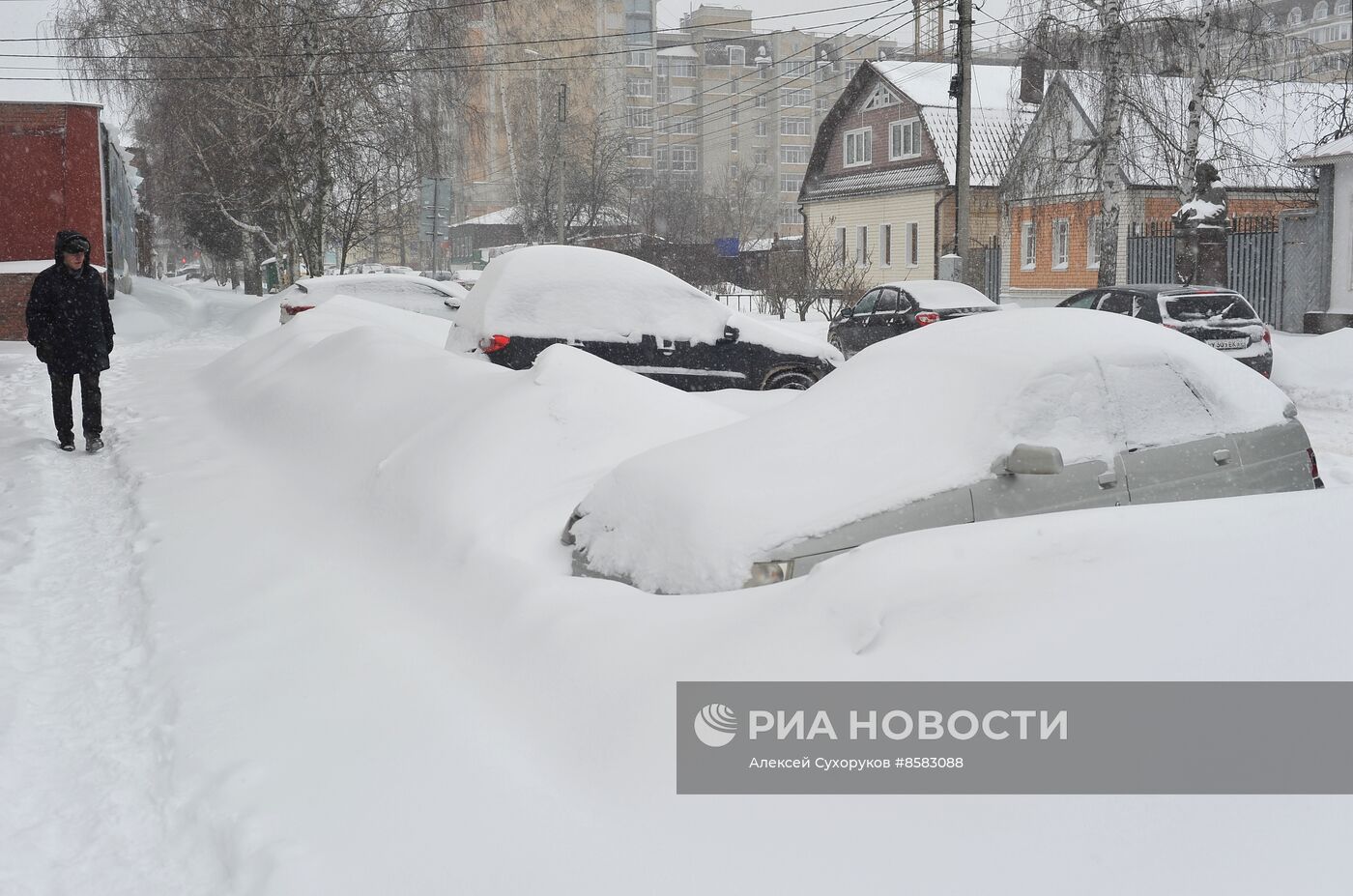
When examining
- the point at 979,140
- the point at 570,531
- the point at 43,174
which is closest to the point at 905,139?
the point at 979,140

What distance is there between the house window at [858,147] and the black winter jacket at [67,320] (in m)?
38.4

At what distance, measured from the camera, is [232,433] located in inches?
416

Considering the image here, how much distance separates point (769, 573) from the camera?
14.8ft

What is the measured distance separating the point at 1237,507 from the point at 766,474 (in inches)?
75.7

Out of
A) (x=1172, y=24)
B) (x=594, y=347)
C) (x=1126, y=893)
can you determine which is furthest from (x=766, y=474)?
(x=1172, y=24)

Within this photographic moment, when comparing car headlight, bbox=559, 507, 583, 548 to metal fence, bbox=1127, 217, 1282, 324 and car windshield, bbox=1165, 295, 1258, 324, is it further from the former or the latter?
metal fence, bbox=1127, 217, 1282, 324

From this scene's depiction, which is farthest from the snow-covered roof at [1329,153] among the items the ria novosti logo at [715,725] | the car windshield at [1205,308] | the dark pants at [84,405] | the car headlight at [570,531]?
the ria novosti logo at [715,725]

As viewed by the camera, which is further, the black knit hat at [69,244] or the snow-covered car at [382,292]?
the snow-covered car at [382,292]

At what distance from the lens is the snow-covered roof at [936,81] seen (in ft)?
137

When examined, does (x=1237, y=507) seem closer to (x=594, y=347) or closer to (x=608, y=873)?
(x=608, y=873)

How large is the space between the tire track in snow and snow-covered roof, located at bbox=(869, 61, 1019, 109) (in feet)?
125

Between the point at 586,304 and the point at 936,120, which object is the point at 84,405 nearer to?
the point at 586,304

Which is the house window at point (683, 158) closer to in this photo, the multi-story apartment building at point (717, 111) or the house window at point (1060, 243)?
the multi-story apartment building at point (717, 111)

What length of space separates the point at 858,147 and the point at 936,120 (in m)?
5.02
